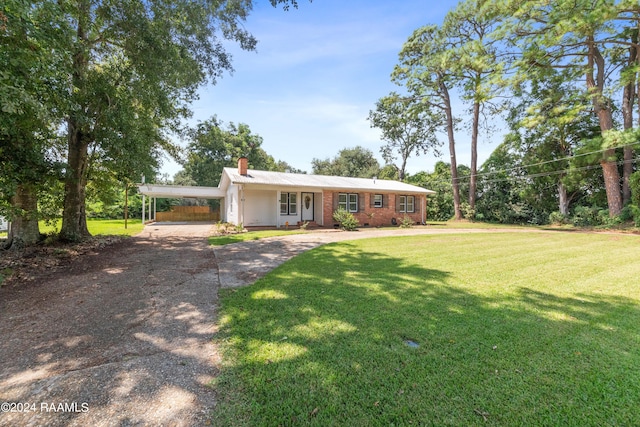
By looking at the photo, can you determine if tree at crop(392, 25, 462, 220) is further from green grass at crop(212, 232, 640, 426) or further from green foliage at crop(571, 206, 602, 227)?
green grass at crop(212, 232, 640, 426)

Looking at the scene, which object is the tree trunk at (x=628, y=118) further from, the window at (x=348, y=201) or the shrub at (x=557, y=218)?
the window at (x=348, y=201)

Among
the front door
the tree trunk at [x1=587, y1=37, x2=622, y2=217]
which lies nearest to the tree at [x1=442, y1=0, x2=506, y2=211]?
the tree trunk at [x1=587, y1=37, x2=622, y2=217]

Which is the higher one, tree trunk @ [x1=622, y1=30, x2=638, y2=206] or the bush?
tree trunk @ [x1=622, y1=30, x2=638, y2=206]

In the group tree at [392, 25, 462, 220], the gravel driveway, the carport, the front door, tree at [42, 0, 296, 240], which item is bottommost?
the gravel driveway

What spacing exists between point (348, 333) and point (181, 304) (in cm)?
253

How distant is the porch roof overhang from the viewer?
19.8 meters

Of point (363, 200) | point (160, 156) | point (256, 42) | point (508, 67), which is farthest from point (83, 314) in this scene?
point (508, 67)

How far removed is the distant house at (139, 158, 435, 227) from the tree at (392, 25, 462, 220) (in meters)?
7.50

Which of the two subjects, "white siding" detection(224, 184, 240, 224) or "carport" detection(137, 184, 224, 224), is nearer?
"white siding" detection(224, 184, 240, 224)

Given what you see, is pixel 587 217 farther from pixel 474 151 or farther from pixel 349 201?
pixel 349 201

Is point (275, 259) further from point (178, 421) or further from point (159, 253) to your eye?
point (178, 421)

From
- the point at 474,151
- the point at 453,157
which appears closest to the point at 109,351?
the point at 453,157

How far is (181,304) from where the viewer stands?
411 centimetres

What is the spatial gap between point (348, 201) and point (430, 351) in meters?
15.6
